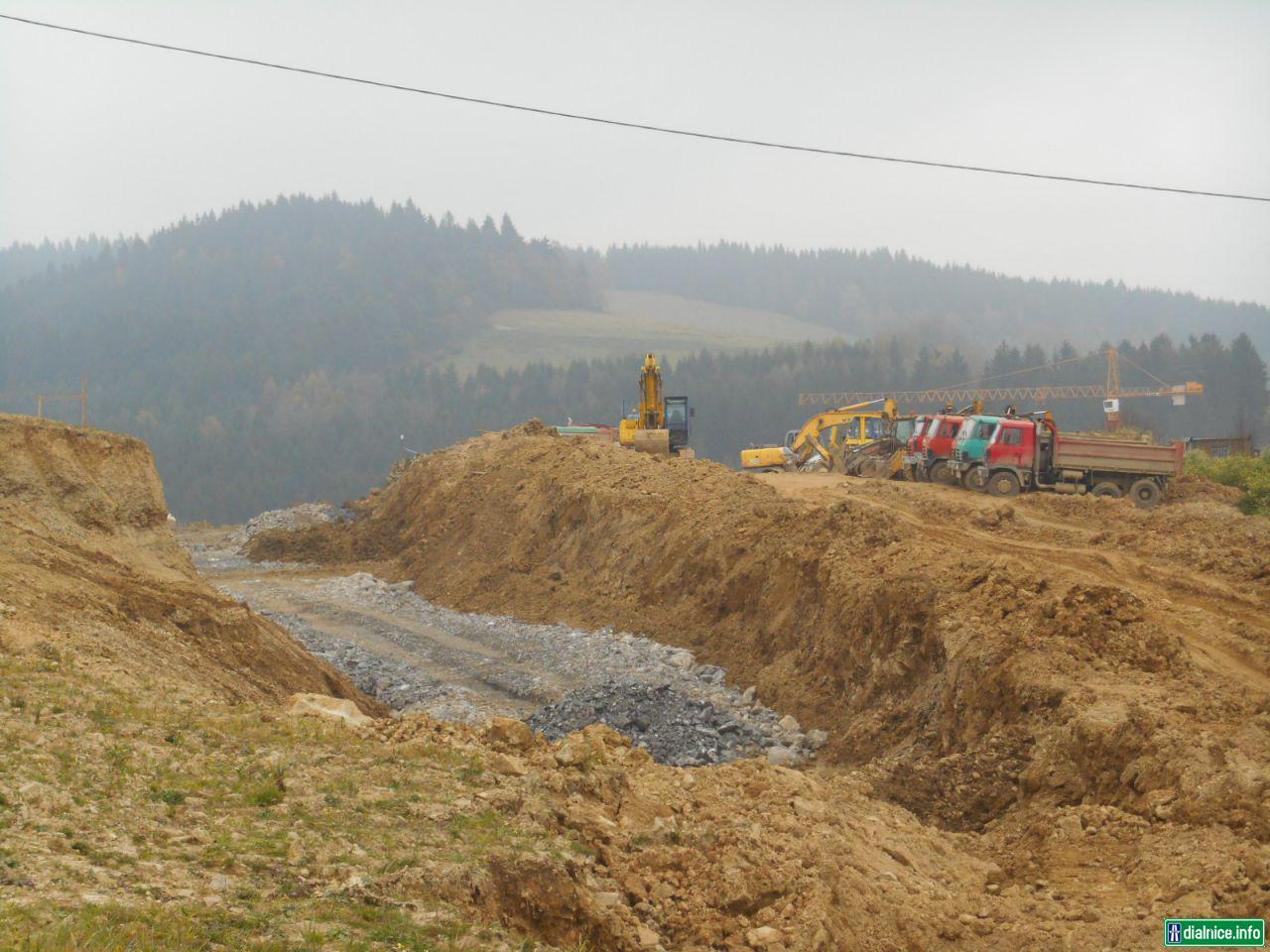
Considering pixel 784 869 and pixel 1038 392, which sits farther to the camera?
pixel 1038 392

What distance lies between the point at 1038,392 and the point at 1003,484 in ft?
234

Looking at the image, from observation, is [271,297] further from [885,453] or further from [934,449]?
[934,449]

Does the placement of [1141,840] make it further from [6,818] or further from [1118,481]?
[1118,481]

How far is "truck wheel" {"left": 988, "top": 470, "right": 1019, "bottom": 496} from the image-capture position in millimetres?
30031

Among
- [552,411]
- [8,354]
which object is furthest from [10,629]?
[8,354]

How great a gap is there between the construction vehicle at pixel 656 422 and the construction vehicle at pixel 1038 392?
5818cm

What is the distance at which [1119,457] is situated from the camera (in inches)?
1166

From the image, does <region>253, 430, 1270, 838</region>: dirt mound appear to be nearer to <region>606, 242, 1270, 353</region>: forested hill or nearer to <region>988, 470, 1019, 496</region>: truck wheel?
<region>988, 470, 1019, 496</region>: truck wheel

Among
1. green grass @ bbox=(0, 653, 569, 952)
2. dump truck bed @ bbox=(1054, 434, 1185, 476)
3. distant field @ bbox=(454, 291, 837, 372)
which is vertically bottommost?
green grass @ bbox=(0, 653, 569, 952)

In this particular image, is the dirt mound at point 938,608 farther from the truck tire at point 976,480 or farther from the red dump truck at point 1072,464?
the red dump truck at point 1072,464

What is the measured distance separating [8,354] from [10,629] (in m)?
155

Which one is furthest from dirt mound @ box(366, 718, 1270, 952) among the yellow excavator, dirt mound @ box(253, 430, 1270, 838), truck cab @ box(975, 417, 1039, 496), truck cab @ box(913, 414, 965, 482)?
the yellow excavator

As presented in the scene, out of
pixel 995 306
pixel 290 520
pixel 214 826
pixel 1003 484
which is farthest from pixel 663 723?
pixel 995 306

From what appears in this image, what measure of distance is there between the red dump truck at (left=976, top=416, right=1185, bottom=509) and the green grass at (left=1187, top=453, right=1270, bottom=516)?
11.6ft
